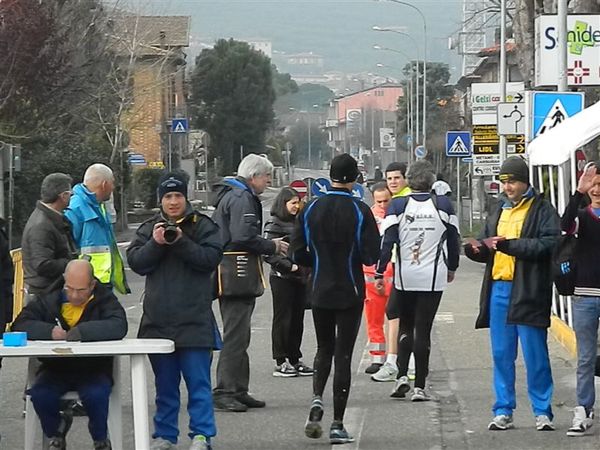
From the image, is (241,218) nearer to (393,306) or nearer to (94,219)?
(94,219)

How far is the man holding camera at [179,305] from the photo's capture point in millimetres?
8555

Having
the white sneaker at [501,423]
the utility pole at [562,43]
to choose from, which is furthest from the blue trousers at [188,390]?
the utility pole at [562,43]

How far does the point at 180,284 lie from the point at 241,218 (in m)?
2.00

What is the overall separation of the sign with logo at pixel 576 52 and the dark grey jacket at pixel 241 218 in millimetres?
9722

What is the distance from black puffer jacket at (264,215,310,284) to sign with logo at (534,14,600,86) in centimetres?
769

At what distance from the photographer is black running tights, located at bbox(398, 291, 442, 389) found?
35.3 ft

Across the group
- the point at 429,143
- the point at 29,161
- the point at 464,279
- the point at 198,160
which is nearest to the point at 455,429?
the point at 464,279

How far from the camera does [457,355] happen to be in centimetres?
1445

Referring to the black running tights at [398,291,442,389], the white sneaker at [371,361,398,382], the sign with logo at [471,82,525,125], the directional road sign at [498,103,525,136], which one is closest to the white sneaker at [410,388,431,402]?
the black running tights at [398,291,442,389]

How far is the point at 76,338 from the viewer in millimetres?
8047

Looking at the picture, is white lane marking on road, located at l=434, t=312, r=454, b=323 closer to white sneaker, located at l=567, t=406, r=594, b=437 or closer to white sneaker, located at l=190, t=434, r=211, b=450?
white sneaker, located at l=567, t=406, r=594, b=437

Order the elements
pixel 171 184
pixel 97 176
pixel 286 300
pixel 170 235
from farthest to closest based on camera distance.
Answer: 1. pixel 286 300
2. pixel 97 176
3. pixel 171 184
4. pixel 170 235

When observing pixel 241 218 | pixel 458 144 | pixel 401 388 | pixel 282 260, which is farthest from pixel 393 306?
pixel 458 144

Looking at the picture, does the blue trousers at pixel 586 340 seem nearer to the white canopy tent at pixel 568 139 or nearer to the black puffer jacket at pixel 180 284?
the black puffer jacket at pixel 180 284
